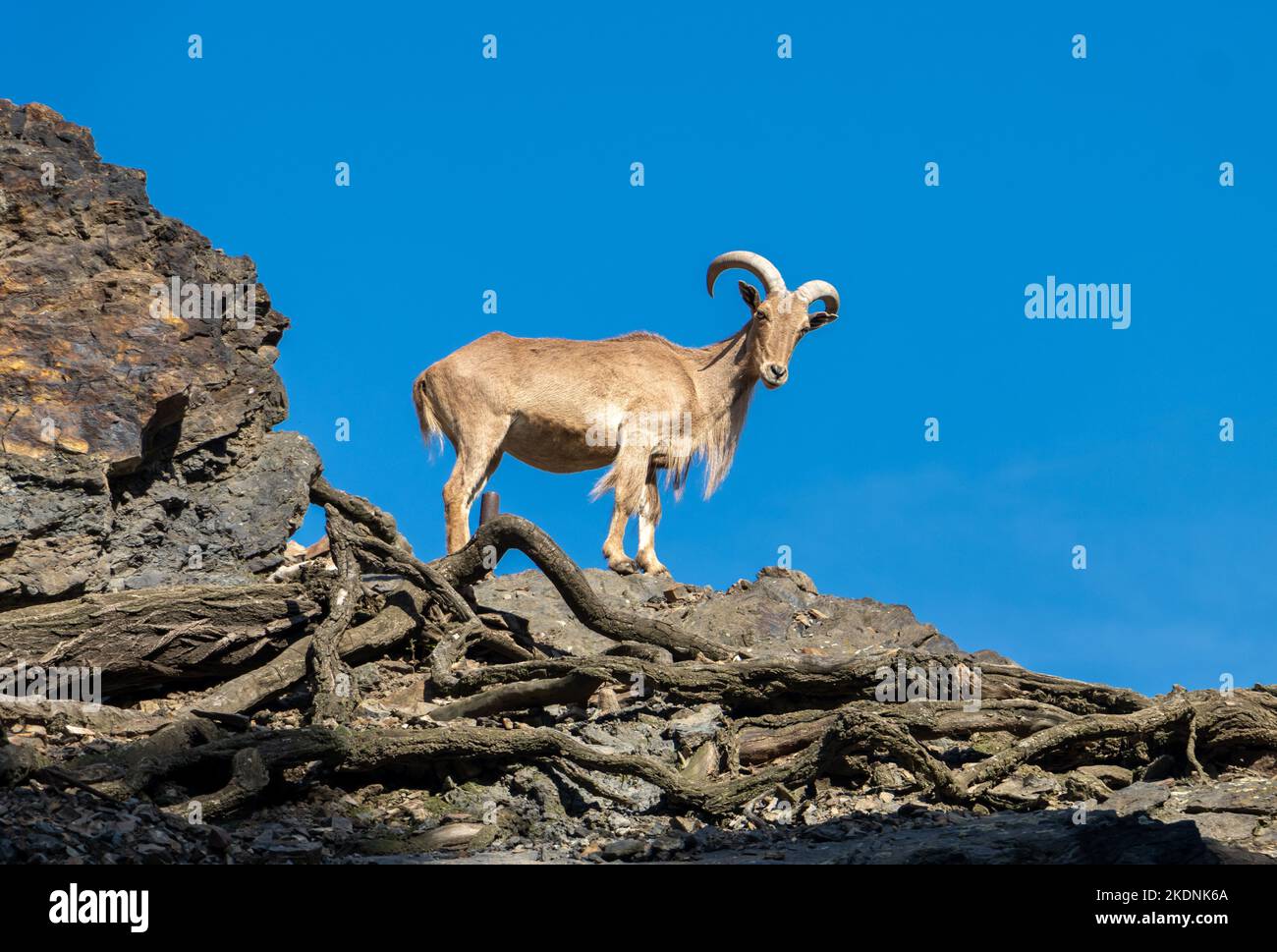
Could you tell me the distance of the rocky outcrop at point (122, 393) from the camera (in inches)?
317

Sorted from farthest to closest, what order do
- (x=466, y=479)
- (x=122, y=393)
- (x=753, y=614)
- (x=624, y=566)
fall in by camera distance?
(x=466, y=479) → (x=624, y=566) → (x=753, y=614) → (x=122, y=393)

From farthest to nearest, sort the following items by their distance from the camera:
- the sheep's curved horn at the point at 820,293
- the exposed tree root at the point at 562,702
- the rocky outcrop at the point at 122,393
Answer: the sheep's curved horn at the point at 820,293
the rocky outcrop at the point at 122,393
the exposed tree root at the point at 562,702

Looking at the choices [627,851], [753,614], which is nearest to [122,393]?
[627,851]

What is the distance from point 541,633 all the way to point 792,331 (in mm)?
5805

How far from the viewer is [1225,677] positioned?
28.9 feet

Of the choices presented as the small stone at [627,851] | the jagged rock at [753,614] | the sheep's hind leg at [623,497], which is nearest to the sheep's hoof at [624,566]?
the sheep's hind leg at [623,497]

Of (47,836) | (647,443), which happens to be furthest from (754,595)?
(47,836)

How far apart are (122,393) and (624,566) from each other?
5.39 metres

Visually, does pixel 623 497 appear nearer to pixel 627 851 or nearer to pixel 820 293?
pixel 820 293

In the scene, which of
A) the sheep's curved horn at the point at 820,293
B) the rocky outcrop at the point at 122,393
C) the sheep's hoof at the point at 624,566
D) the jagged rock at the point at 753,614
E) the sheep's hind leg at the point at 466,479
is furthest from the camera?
the sheep's curved horn at the point at 820,293

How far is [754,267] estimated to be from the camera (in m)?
15.2

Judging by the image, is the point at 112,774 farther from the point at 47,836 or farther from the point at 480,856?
the point at 480,856

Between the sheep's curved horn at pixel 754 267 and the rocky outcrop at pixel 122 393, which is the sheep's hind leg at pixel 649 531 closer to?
the sheep's curved horn at pixel 754 267

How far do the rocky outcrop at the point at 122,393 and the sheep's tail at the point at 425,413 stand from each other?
4274 millimetres
